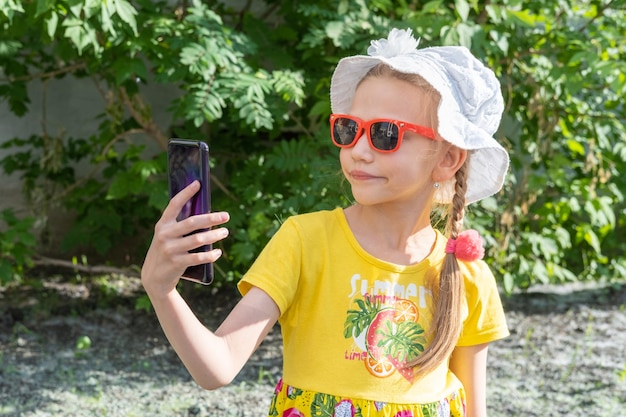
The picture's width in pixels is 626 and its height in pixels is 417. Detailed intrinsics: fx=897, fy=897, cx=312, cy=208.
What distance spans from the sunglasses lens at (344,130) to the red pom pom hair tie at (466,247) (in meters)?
0.33

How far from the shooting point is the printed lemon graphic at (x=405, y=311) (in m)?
1.88

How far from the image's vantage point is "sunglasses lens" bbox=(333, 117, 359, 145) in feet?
5.97

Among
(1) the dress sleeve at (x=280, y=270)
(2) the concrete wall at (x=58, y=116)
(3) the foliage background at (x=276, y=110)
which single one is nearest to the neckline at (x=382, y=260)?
(1) the dress sleeve at (x=280, y=270)

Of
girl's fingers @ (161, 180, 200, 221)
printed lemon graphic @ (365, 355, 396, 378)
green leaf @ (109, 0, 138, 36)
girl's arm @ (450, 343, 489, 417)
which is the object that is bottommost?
girl's arm @ (450, 343, 489, 417)

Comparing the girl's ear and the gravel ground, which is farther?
the gravel ground

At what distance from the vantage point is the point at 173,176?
1550mm

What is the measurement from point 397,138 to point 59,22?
2480mm

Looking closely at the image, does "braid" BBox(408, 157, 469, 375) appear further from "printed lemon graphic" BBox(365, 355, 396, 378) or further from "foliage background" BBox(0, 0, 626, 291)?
"foliage background" BBox(0, 0, 626, 291)

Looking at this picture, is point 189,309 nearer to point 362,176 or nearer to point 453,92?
point 362,176

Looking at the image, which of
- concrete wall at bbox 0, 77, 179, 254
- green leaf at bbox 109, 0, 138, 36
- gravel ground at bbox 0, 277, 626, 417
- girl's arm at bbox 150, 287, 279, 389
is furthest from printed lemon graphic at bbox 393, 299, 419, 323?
concrete wall at bbox 0, 77, 179, 254

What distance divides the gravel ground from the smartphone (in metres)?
2.26

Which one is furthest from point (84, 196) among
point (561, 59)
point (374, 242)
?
point (374, 242)

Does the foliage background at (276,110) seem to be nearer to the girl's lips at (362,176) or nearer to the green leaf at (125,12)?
the green leaf at (125,12)

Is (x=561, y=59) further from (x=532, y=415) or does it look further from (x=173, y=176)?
(x=173, y=176)
